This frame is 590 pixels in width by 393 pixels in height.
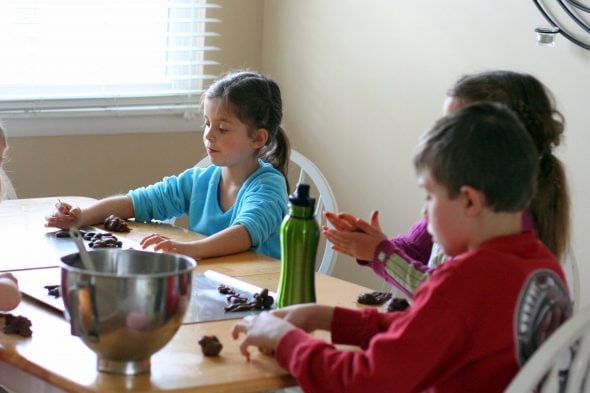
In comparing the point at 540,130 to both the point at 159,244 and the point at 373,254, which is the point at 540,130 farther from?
the point at 159,244

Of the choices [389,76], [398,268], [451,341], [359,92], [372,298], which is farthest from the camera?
[359,92]

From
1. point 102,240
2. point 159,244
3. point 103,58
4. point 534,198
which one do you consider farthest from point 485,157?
point 103,58

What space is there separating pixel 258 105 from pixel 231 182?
200 millimetres

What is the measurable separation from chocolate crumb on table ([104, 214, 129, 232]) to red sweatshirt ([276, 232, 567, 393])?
101cm

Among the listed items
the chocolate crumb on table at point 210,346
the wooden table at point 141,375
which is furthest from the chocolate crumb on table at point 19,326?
the chocolate crumb on table at point 210,346

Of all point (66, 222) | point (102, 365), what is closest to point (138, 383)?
point (102, 365)

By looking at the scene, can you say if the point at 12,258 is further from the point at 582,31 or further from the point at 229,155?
the point at 582,31

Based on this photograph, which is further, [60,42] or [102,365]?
[60,42]

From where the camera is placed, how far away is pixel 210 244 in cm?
234

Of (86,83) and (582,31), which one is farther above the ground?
(582,31)

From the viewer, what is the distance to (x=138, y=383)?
156 cm

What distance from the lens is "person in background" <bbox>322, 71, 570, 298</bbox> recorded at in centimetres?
194

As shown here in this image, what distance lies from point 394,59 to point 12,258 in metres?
1.53

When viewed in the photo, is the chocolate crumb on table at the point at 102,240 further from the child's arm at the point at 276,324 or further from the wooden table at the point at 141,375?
the child's arm at the point at 276,324
